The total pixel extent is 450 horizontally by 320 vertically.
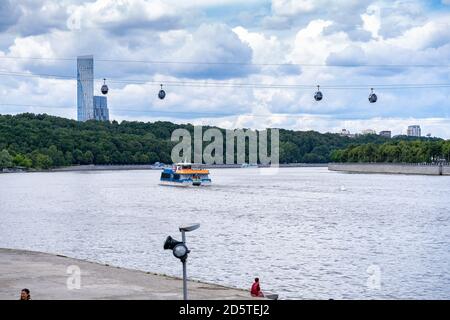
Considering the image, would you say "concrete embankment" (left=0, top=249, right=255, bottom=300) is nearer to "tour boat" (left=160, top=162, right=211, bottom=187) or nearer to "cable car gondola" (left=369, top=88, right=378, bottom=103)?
"cable car gondola" (left=369, top=88, right=378, bottom=103)

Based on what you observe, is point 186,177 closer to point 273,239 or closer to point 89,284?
point 273,239

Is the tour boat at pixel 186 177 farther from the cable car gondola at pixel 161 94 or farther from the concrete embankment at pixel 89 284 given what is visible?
the concrete embankment at pixel 89 284

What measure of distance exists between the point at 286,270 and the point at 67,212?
55380mm

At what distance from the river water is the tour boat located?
47860 millimetres

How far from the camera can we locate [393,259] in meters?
51.5

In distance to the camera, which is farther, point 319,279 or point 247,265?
point 247,265

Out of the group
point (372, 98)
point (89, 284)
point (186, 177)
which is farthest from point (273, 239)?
point (186, 177)

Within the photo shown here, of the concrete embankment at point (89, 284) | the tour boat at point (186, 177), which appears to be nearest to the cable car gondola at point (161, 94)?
the concrete embankment at point (89, 284)

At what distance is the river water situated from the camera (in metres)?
42.2

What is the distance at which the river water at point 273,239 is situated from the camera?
4219 cm

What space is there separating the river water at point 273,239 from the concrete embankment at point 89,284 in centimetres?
735
